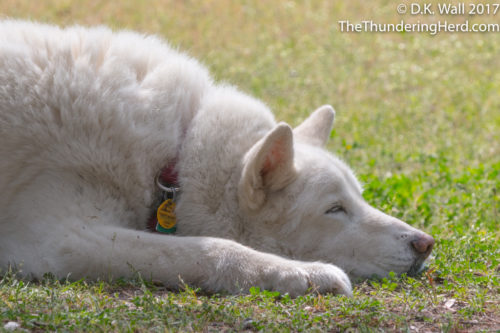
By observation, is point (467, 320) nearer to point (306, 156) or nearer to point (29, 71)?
point (306, 156)

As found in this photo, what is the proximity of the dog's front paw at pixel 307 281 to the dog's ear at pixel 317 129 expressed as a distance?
1.52 meters

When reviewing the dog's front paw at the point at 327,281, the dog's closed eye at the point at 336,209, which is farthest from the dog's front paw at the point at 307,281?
the dog's closed eye at the point at 336,209

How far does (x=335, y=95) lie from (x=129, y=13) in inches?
248

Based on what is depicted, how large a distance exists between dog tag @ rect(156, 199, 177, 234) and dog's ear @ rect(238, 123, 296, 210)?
21.1 inches

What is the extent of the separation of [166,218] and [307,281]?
126cm

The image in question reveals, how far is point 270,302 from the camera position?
4016 mm

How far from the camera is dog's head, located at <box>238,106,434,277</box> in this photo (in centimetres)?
479

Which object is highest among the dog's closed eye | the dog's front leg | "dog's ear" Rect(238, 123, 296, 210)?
"dog's ear" Rect(238, 123, 296, 210)

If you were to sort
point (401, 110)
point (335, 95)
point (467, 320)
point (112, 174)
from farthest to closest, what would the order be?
1. point (335, 95)
2. point (401, 110)
3. point (112, 174)
4. point (467, 320)

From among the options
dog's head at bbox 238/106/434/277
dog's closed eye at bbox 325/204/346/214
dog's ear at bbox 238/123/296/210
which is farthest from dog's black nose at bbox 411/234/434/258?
dog's ear at bbox 238/123/296/210

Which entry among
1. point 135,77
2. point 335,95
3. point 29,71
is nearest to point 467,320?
point 135,77

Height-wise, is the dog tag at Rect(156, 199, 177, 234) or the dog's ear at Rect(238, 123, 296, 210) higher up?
the dog's ear at Rect(238, 123, 296, 210)

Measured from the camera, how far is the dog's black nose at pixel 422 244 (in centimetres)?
474

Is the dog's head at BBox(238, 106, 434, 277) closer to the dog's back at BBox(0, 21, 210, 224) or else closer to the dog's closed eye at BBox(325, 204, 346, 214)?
the dog's closed eye at BBox(325, 204, 346, 214)
